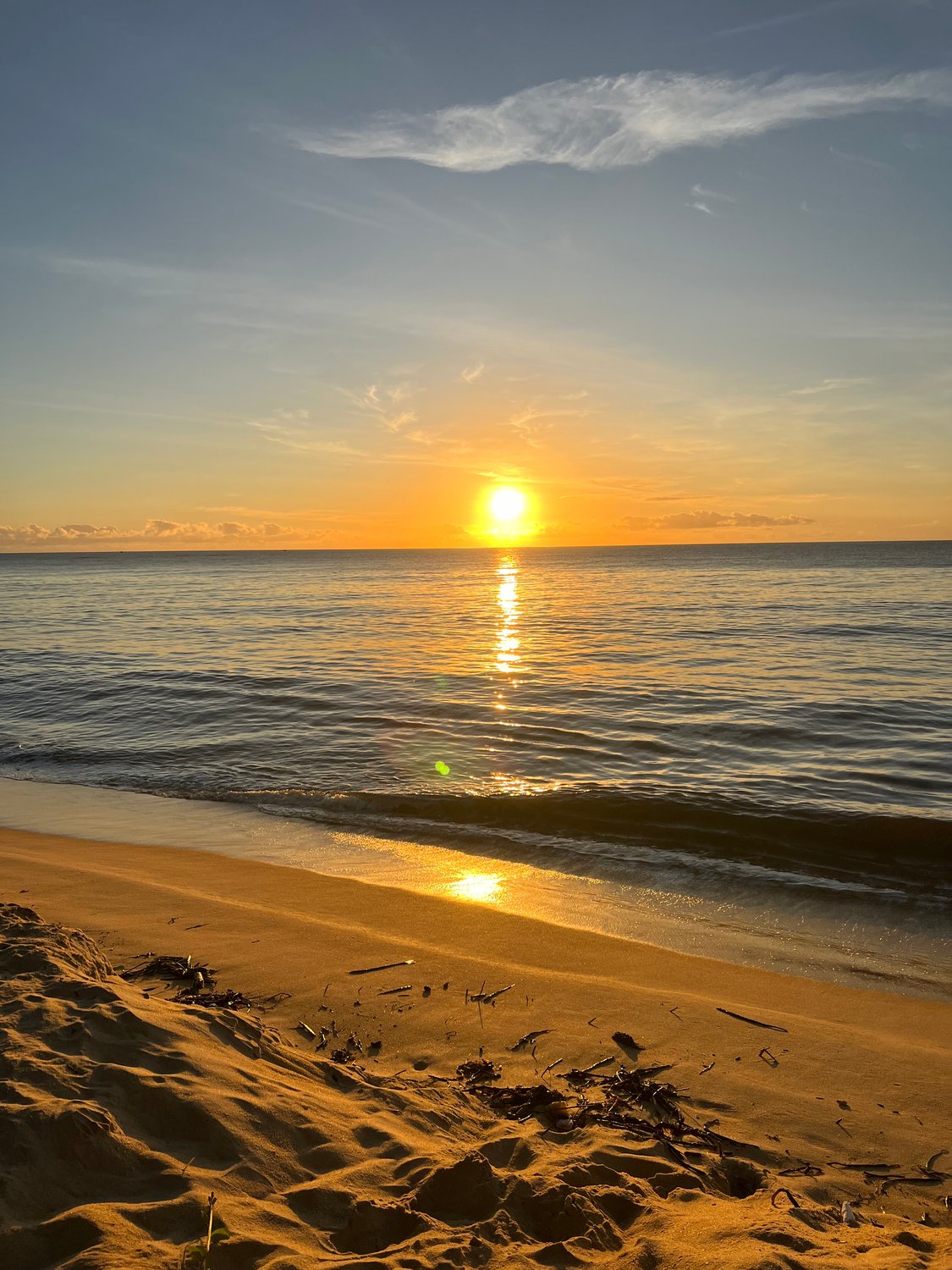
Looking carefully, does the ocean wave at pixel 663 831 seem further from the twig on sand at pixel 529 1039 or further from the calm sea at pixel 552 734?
the twig on sand at pixel 529 1039

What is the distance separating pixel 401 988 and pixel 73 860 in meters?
5.02

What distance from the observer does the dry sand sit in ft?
9.29

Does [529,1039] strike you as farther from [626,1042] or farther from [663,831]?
[663,831]

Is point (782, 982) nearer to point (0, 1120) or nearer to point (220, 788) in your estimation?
point (0, 1120)

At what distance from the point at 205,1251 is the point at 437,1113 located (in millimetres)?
1446

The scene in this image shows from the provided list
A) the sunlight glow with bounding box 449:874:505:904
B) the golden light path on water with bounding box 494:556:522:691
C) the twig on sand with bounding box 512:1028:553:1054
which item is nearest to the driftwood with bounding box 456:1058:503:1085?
the twig on sand with bounding box 512:1028:553:1054

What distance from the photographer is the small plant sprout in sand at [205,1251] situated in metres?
2.54

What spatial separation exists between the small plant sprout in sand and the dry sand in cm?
2

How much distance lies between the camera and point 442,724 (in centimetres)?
1557

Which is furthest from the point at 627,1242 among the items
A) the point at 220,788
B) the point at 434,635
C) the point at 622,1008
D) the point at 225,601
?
the point at 225,601

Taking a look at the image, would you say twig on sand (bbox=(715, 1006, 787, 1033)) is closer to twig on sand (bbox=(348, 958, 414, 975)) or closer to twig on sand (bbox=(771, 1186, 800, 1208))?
twig on sand (bbox=(771, 1186, 800, 1208))

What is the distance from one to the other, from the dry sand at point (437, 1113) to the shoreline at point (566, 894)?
0.53 meters

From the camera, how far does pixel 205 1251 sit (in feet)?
8.48

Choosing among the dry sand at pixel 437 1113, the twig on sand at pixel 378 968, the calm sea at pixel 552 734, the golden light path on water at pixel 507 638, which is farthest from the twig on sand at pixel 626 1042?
the golden light path on water at pixel 507 638
